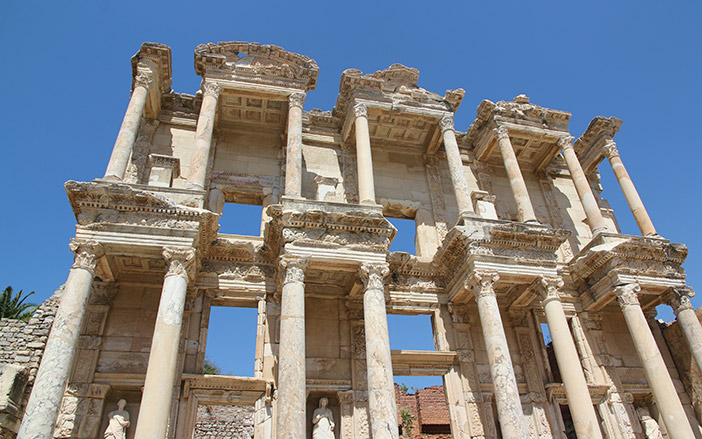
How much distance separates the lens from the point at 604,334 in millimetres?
15125

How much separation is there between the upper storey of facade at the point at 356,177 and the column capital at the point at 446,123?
50 mm

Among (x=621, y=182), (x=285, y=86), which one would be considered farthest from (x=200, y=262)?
(x=621, y=182)

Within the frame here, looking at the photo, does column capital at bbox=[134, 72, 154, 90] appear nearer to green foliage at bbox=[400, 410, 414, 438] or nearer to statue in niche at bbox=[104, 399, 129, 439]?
statue in niche at bbox=[104, 399, 129, 439]

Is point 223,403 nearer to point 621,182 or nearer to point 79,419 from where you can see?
point 79,419

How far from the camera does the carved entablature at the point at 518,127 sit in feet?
56.1

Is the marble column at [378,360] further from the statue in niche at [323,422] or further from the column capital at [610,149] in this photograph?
the column capital at [610,149]

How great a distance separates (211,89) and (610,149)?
13.6 metres

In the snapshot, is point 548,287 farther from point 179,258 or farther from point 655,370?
point 179,258

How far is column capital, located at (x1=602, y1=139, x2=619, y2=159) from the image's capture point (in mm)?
17547

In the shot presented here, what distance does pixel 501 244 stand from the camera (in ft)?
43.5

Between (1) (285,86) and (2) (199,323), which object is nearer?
(2) (199,323)

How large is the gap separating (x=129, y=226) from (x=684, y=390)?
15.9m

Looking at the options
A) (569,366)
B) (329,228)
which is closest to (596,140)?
(569,366)

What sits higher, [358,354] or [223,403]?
[358,354]
